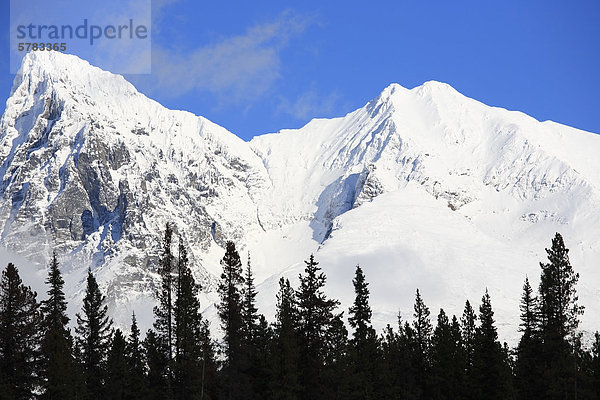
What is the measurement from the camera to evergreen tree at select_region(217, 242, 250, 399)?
71700 mm

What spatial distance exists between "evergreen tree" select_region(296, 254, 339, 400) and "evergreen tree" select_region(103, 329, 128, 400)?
16.2 meters

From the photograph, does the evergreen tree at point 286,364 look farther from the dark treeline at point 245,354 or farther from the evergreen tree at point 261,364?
the evergreen tree at point 261,364

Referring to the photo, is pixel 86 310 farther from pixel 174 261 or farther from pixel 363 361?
pixel 363 361

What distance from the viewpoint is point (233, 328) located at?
74.1 metres

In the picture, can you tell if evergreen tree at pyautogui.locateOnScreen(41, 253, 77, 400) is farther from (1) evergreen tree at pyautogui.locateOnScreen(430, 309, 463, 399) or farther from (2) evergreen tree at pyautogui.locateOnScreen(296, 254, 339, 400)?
(1) evergreen tree at pyautogui.locateOnScreen(430, 309, 463, 399)

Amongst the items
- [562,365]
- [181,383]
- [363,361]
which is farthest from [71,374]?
[562,365]

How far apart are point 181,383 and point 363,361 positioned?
1775 centimetres

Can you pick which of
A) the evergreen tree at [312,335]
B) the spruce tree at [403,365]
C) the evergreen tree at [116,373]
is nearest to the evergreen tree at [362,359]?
the spruce tree at [403,365]

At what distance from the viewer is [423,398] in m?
91.4

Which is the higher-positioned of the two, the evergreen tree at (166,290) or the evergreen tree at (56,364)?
the evergreen tree at (166,290)

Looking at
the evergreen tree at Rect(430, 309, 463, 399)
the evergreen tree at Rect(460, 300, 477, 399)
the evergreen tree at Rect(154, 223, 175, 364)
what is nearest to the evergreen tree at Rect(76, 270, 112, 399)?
the evergreen tree at Rect(154, 223, 175, 364)

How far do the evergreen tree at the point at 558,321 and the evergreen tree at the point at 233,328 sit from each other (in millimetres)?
29686

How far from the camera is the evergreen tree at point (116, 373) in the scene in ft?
247

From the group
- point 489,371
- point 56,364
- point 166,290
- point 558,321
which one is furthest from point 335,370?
point 558,321
